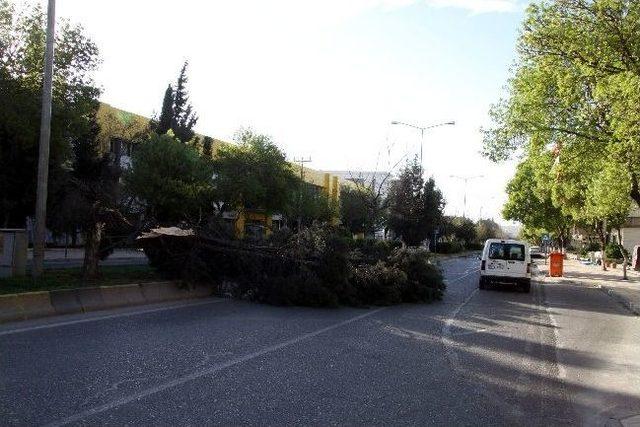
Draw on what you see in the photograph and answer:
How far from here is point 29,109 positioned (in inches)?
682

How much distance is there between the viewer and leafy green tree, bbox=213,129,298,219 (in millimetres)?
37781

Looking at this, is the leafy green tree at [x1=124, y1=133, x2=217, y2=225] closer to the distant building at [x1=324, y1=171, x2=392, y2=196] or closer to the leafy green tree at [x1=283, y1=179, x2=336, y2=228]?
the leafy green tree at [x1=283, y1=179, x2=336, y2=228]

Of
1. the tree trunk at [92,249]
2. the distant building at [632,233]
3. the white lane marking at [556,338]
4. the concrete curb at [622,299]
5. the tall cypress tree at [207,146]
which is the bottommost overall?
the white lane marking at [556,338]

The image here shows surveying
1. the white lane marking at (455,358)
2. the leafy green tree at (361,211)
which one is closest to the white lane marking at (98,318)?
the white lane marking at (455,358)

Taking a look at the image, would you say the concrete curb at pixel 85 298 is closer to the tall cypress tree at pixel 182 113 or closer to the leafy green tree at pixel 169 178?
the leafy green tree at pixel 169 178

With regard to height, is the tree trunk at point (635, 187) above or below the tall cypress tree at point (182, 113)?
below

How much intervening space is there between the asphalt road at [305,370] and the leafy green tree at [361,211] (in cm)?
4108

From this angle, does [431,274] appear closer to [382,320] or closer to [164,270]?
[382,320]

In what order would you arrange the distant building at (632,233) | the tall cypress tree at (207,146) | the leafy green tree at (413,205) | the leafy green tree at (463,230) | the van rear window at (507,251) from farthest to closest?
1. the leafy green tree at (463,230)
2. the distant building at (632,233)
3. the leafy green tree at (413,205)
4. the tall cypress tree at (207,146)
5. the van rear window at (507,251)

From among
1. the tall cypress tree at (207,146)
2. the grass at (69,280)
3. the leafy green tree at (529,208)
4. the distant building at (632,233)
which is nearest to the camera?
the grass at (69,280)

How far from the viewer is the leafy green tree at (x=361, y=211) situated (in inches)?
2151

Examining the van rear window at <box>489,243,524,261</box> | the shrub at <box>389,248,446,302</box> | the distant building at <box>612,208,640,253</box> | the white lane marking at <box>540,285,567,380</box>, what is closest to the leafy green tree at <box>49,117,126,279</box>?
the shrub at <box>389,248,446,302</box>

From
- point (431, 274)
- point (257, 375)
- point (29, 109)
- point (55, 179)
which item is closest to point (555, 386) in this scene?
point (257, 375)

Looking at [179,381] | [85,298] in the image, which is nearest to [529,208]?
[85,298]
